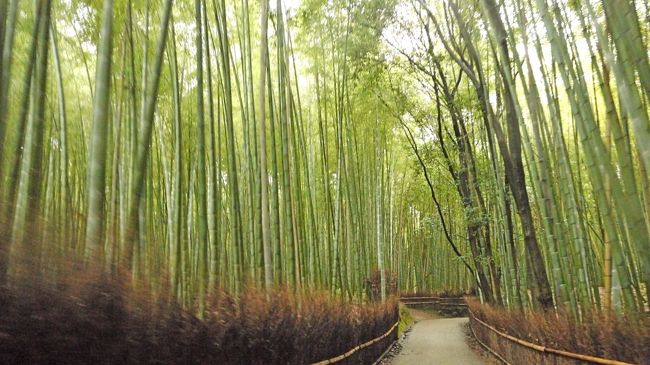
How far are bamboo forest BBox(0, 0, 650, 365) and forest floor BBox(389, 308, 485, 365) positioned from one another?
93mm

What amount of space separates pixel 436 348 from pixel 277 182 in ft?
16.8

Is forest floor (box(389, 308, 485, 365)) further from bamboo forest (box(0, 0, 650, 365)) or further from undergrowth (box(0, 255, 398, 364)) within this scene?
undergrowth (box(0, 255, 398, 364))

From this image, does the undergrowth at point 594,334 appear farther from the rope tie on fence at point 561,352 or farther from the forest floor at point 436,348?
the forest floor at point 436,348

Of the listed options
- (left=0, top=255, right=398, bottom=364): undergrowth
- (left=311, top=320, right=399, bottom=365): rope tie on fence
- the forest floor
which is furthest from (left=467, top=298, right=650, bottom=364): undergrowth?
the forest floor

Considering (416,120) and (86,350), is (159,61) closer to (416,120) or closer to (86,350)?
(86,350)

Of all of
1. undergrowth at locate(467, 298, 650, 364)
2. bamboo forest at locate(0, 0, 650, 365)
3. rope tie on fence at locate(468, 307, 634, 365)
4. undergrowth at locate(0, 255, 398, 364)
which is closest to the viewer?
undergrowth at locate(0, 255, 398, 364)

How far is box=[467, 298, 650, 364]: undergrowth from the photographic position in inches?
99.0

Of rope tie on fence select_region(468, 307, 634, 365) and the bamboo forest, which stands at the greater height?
the bamboo forest

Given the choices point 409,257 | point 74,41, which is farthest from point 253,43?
Answer: point 409,257

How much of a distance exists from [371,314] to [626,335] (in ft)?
12.7

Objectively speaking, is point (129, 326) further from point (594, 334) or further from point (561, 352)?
point (561, 352)

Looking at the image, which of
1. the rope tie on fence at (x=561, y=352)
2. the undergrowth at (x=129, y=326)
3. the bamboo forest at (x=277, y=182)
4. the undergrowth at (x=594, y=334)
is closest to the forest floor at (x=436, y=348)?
the bamboo forest at (x=277, y=182)

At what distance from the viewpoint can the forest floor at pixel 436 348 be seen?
6.59 meters

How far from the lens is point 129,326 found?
1557mm
